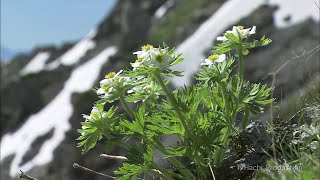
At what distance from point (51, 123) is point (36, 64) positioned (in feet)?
6.81

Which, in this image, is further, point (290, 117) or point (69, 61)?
point (69, 61)

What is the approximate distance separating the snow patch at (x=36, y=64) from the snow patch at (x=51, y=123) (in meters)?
1.01

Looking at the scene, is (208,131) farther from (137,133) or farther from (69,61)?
(69,61)

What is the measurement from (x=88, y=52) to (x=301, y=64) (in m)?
4.36

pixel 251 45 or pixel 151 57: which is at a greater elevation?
pixel 151 57

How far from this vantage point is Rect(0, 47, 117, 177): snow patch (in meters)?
5.28

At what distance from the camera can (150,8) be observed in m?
6.32

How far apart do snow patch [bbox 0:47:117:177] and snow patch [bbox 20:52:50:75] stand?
1006 millimetres

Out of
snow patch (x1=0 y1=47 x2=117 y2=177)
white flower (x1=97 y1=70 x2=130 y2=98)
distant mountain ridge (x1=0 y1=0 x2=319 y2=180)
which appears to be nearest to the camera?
white flower (x1=97 y1=70 x2=130 y2=98)

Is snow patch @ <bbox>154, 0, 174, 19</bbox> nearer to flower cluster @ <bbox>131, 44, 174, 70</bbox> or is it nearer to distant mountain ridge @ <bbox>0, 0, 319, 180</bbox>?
distant mountain ridge @ <bbox>0, 0, 319, 180</bbox>

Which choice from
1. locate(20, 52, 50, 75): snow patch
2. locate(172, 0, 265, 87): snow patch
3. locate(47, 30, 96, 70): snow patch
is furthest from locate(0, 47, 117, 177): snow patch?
locate(172, 0, 265, 87): snow patch

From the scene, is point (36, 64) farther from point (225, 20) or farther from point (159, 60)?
point (159, 60)

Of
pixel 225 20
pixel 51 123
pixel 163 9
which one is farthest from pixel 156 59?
pixel 163 9

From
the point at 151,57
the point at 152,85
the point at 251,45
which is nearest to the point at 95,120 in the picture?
the point at 152,85
